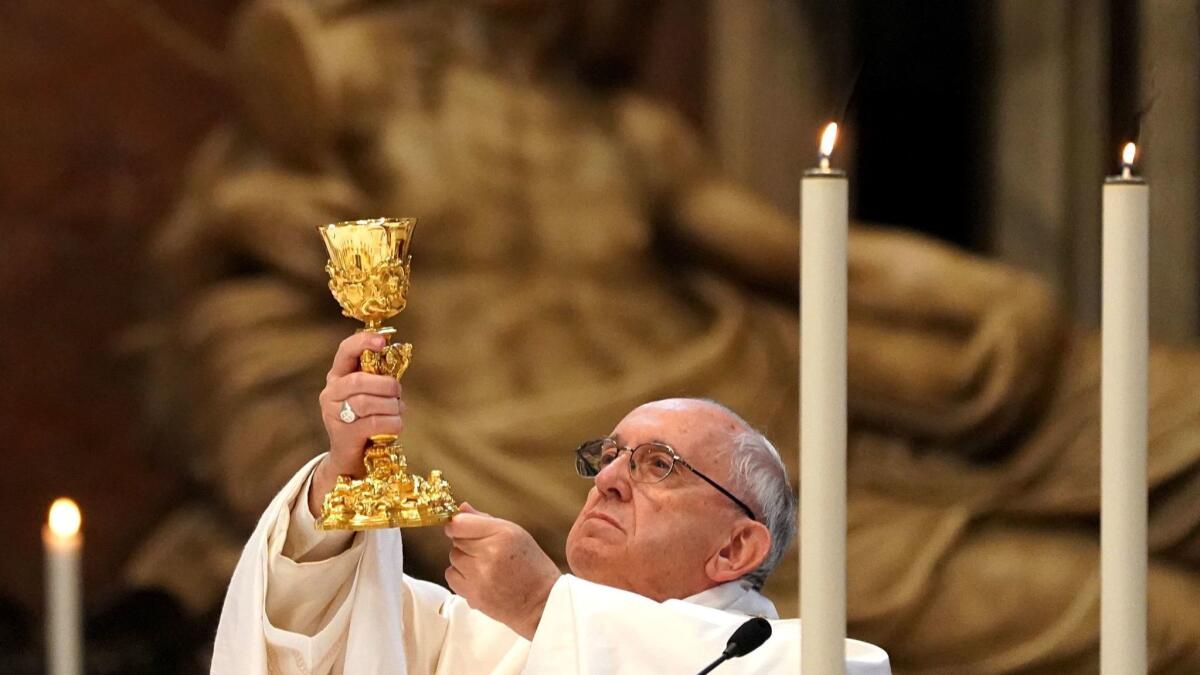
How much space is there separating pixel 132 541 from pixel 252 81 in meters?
1.91

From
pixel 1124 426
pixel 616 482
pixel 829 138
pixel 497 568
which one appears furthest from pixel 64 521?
pixel 616 482

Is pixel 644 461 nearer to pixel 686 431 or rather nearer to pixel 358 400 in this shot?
pixel 686 431

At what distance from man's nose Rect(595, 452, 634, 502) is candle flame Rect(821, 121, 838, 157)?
1831mm

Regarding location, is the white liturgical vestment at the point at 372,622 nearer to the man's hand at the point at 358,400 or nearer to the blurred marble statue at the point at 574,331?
the man's hand at the point at 358,400

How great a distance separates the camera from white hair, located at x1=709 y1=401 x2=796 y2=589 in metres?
3.38

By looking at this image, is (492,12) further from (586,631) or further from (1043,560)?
(586,631)

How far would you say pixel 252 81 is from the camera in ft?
23.9

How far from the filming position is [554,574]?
9.75 ft

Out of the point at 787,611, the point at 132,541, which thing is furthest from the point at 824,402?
the point at 132,541

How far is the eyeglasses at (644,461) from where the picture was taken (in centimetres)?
331

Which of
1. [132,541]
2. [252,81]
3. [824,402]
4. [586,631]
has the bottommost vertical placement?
[132,541]

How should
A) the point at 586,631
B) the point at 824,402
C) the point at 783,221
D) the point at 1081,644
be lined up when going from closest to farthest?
the point at 824,402
the point at 586,631
the point at 1081,644
the point at 783,221

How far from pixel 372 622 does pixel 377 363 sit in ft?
1.71

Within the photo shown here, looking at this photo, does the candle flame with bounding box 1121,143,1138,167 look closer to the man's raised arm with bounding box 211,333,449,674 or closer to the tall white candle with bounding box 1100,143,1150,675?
the tall white candle with bounding box 1100,143,1150,675
